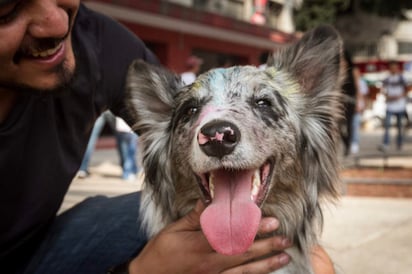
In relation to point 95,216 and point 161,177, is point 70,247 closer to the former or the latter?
point 95,216

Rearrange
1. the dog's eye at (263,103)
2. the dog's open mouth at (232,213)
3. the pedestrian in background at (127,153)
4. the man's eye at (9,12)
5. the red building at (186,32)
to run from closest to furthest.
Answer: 1. the man's eye at (9,12)
2. the dog's open mouth at (232,213)
3. the dog's eye at (263,103)
4. the pedestrian in background at (127,153)
5. the red building at (186,32)

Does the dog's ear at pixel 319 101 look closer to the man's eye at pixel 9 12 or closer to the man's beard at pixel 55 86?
the man's beard at pixel 55 86

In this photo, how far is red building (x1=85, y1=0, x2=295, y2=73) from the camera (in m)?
13.6

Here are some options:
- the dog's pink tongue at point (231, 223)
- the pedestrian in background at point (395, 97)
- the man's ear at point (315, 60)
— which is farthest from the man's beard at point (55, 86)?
the pedestrian in background at point (395, 97)

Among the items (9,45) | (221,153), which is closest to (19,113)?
(9,45)

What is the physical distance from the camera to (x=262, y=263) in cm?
211

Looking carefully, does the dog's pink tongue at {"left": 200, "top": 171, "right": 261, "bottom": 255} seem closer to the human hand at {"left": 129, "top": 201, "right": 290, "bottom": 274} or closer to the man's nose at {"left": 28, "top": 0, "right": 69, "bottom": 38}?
the human hand at {"left": 129, "top": 201, "right": 290, "bottom": 274}

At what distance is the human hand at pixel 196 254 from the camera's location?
2074mm

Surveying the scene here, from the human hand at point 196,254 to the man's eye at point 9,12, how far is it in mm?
966

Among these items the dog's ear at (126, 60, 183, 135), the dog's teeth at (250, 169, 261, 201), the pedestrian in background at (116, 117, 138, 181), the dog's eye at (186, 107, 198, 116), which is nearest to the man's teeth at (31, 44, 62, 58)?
the dog's ear at (126, 60, 183, 135)

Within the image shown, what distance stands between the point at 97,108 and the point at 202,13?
14509 millimetres

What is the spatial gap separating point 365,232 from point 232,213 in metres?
3.23

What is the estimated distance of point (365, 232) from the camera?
4797mm

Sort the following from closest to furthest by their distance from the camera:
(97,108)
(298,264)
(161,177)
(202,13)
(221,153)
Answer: (221,153) → (298,264) → (161,177) → (97,108) → (202,13)
